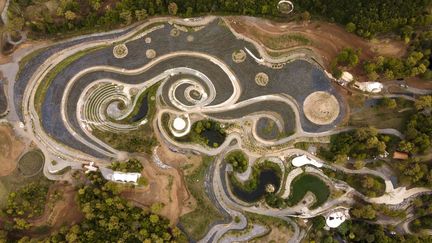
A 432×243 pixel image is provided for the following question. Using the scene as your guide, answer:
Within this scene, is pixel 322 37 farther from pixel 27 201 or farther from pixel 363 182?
pixel 27 201

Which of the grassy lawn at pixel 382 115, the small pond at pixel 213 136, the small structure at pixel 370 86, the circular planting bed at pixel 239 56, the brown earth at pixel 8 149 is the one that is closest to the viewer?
the brown earth at pixel 8 149

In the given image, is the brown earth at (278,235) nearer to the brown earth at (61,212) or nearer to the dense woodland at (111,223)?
the dense woodland at (111,223)

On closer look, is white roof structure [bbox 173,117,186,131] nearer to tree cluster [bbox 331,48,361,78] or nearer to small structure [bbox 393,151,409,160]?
tree cluster [bbox 331,48,361,78]

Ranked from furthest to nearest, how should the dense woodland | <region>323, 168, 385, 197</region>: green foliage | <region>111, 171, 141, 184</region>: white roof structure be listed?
1. <region>323, 168, 385, 197</region>: green foliage
2. <region>111, 171, 141, 184</region>: white roof structure
3. the dense woodland

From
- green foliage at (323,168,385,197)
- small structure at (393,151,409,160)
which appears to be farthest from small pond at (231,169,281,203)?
small structure at (393,151,409,160)

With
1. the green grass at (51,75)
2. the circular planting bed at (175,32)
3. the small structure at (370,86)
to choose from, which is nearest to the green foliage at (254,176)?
the small structure at (370,86)

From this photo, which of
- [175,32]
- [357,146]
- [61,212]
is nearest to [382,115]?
[357,146]
